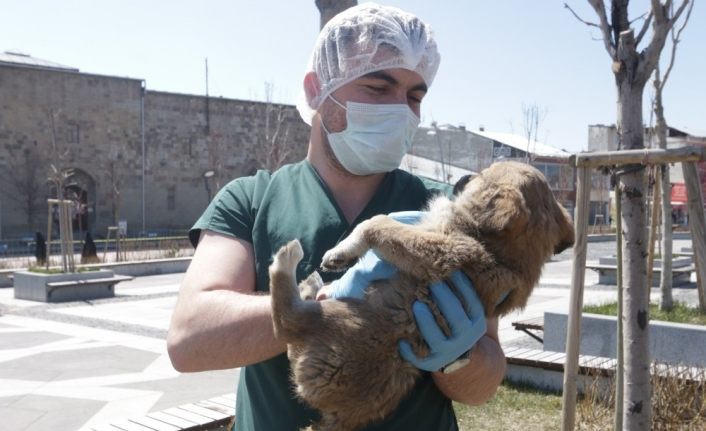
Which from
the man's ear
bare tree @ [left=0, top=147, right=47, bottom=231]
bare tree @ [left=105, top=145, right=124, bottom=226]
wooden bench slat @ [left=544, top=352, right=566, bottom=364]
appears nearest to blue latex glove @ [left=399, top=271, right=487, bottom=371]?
the man's ear

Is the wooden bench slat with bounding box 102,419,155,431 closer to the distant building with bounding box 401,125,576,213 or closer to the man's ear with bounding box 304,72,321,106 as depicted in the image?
the man's ear with bounding box 304,72,321,106

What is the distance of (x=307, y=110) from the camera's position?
3342 mm

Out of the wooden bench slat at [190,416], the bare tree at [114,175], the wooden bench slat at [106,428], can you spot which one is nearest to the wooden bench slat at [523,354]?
the wooden bench slat at [190,416]

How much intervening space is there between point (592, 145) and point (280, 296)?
7257cm

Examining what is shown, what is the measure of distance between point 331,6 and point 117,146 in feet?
137

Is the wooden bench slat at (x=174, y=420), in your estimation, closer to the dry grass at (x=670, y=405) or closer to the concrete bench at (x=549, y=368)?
the dry grass at (x=670, y=405)

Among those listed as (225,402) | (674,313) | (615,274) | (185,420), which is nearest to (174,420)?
(185,420)

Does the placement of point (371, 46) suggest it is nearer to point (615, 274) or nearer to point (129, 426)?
point (129, 426)

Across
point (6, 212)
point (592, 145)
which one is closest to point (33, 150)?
point (6, 212)

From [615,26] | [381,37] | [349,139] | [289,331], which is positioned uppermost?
[615,26]

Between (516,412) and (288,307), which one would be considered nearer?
(288,307)

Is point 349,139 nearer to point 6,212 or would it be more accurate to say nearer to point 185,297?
point 185,297

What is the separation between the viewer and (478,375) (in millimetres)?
2588

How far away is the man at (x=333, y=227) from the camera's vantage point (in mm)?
2477
